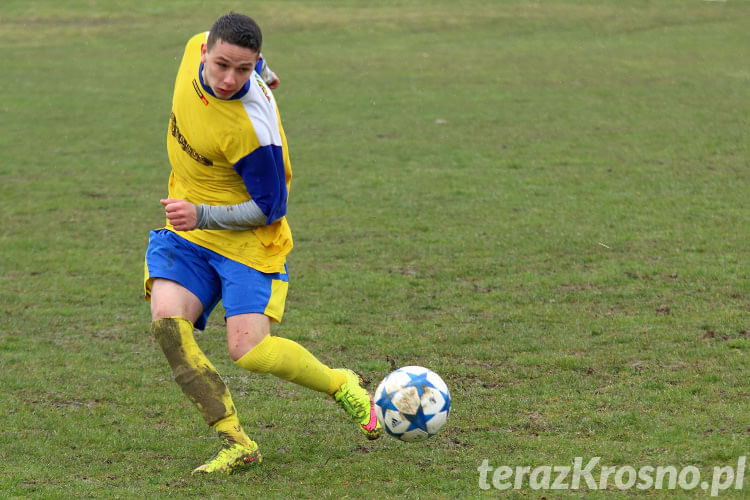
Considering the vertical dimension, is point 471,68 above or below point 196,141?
below

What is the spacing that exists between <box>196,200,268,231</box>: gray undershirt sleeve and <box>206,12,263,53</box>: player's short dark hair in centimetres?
81

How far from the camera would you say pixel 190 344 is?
4879mm

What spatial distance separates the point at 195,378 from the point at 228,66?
1627 mm

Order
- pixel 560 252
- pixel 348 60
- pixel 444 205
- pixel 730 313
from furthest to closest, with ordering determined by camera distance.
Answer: pixel 348 60 → pixel 444 205 → pixel 560 252 → pixel 730 313

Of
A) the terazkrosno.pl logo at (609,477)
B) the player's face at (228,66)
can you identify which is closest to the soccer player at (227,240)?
the player's face at (228,66)

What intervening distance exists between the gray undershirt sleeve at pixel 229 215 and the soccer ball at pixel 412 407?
1154 millimetres

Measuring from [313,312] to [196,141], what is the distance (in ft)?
10.2

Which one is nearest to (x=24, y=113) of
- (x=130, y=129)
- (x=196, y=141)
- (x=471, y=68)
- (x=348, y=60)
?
(x=130, y=129)

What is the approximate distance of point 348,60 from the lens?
23656mm

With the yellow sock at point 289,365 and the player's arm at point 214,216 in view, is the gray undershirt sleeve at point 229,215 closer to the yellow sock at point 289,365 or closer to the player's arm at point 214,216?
the player's arm at point 214,216

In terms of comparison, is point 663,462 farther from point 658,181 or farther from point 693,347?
point 658,181

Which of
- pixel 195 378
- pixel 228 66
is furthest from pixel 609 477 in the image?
pixel 228 66

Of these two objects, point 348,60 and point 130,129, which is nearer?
point 130,129

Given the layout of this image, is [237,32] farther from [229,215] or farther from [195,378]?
[195,378]
